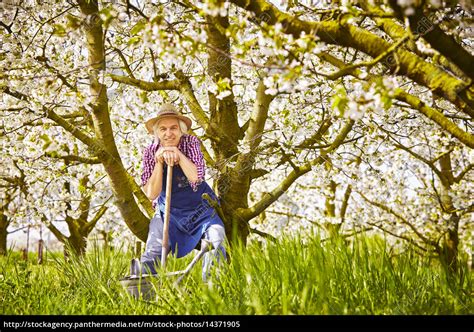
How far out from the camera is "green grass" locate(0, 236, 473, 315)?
347 centimetres

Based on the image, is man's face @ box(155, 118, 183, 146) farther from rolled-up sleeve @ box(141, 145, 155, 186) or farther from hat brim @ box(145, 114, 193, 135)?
rolled-up sleeve @ box(141, 145, 155, 186)

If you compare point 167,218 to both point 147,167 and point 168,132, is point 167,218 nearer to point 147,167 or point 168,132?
point 147,167

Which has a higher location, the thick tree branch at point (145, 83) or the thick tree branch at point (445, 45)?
the thick tree branch at point (145, 83)

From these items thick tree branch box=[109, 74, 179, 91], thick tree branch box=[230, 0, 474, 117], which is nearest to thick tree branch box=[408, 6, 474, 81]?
thick tree branch box=[230, 0, 474, 117]


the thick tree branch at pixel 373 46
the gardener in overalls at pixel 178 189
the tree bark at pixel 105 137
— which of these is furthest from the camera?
the tree bark at pixel 105 137

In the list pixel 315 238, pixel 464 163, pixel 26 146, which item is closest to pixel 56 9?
pixel 26 146

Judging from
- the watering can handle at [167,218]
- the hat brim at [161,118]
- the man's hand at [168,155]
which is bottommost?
the watering can handle at [167,218]

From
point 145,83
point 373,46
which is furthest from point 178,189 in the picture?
point 373,46

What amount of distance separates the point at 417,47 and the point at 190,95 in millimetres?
3351

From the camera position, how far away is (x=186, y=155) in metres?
5.05

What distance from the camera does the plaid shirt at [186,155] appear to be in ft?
16.3

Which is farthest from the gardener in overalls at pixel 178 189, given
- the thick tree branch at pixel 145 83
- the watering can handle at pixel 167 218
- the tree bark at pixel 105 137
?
the thick tree branch at pixel 145 83

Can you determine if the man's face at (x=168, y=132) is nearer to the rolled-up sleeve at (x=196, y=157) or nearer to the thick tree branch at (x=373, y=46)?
the rolled-up sleeve at (x=196, y=157)

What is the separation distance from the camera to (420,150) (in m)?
8.83
